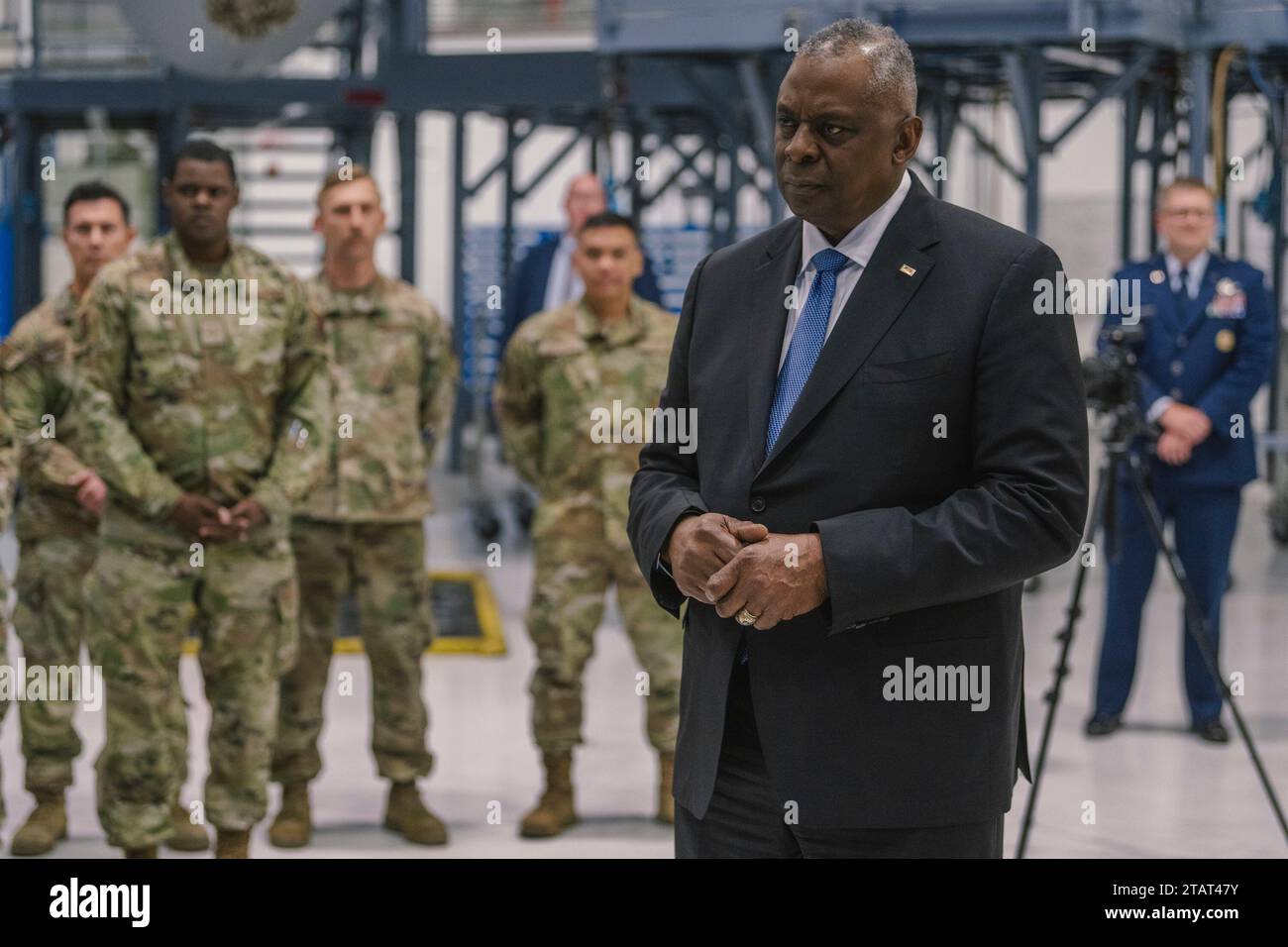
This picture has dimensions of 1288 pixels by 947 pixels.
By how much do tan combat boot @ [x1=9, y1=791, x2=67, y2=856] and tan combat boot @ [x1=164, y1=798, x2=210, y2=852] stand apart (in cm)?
33

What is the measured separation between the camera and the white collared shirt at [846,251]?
2514mm

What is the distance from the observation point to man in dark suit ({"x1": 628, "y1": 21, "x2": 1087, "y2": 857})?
236cm

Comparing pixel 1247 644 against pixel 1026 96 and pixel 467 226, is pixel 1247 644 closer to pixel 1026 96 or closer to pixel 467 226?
pixel 1026 96

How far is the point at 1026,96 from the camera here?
29.0 ft

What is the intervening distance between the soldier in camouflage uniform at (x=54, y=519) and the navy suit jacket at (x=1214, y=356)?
363 centimetres

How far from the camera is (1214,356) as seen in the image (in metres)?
6.62

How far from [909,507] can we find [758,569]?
25 centimetres

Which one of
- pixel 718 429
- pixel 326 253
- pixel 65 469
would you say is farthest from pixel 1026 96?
pixel 718 429

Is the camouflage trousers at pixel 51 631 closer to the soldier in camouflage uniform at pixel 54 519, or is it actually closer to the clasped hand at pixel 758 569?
the soldier in camouflage uniform at pixel 54 519

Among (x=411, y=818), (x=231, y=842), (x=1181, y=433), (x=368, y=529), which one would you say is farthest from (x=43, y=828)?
(x=1181, y=433)

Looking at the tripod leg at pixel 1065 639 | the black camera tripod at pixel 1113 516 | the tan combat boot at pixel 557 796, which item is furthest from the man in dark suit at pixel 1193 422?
the tan combat boot at pixel 557 796

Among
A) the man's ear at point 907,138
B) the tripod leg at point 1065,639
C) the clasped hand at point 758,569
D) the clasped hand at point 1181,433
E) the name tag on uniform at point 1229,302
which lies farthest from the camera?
the name tag on uniform at point 1229,302

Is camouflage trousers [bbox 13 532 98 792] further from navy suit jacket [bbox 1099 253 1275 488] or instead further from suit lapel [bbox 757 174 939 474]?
navy suit jacket [bbox 1099 253 1275 488]

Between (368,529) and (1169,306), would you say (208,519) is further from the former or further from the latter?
(1169,306)
